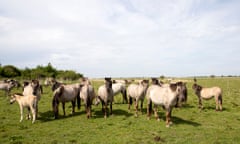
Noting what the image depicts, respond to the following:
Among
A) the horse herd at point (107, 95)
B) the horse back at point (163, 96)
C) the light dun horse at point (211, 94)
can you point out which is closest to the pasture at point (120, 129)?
the horse herd at point (107, 95)

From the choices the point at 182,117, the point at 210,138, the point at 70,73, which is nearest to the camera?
the point at 210,138

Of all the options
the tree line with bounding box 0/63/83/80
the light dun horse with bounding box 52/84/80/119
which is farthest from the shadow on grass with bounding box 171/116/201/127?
the tree line with bounding box 0/63/83/80

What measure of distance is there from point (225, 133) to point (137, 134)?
3.78 m

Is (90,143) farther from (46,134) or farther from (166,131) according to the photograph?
(166,131)

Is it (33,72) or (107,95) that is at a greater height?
(33,72)

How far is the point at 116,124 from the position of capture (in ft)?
31.3

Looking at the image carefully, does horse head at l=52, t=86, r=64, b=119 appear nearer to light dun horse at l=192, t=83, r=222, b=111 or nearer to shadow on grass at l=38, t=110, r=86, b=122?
shadow on grass at l=38, t=110, r=86, b=122

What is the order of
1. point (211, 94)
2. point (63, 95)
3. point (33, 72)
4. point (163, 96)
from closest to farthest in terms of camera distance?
point (163, 96), point (63, 95), point (211, 94), point (33, 72)

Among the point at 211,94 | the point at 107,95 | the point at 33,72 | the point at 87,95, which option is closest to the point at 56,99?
the point at 87,95

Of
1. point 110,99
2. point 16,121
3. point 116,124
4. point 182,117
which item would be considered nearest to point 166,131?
point 116,124

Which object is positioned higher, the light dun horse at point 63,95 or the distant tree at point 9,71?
the distant tree at point 9,71

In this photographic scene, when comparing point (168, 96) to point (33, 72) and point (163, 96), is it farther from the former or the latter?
point (33, 72)

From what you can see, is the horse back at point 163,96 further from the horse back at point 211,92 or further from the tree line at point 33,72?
the tree line at point 33,72

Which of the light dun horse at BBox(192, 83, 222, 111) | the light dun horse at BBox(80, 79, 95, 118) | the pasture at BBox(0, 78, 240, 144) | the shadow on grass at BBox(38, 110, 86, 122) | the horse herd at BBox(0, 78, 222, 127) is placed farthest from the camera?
the light dun horse at BBox(192, 83, 222, 111)
